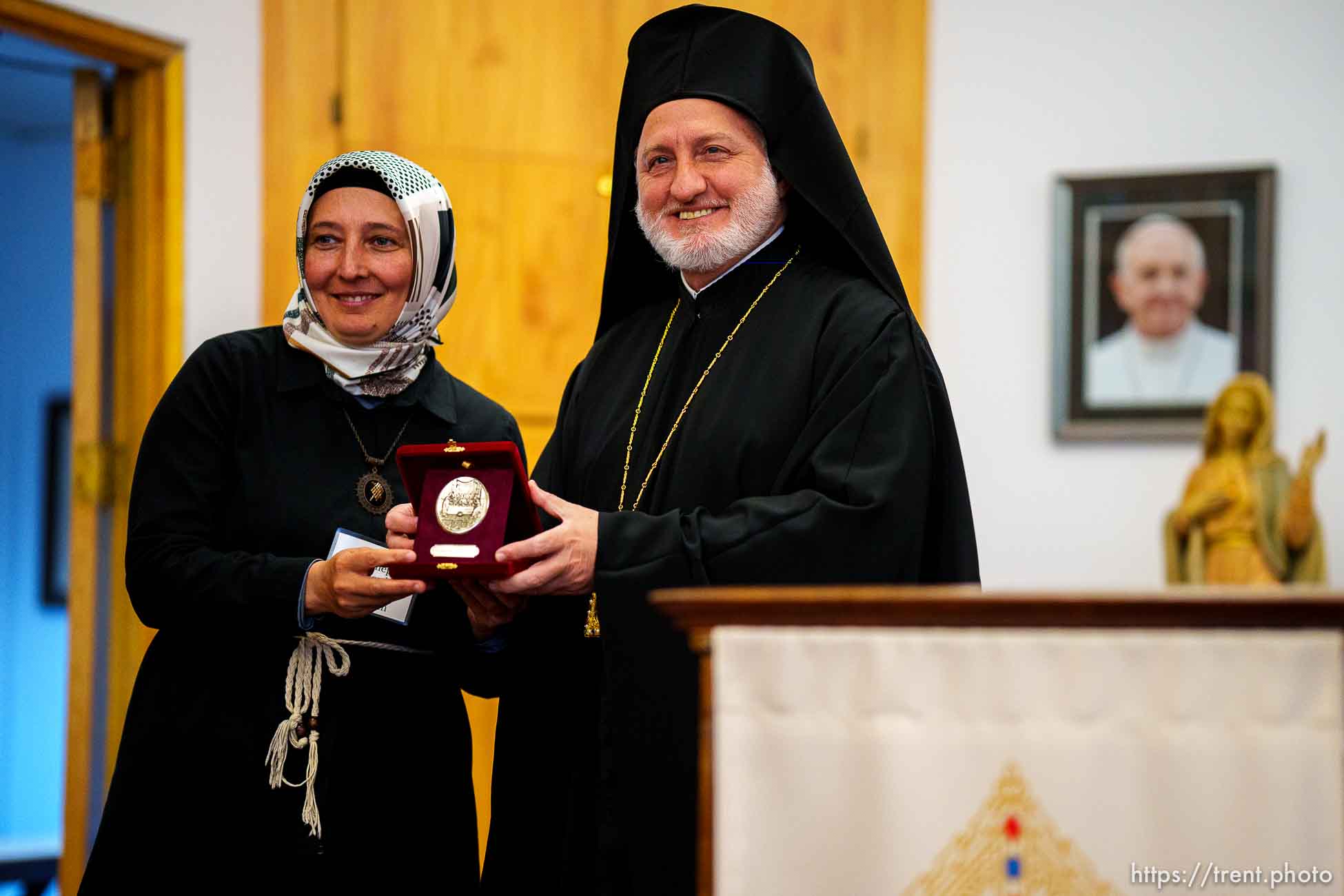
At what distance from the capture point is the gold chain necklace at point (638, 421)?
245 cm

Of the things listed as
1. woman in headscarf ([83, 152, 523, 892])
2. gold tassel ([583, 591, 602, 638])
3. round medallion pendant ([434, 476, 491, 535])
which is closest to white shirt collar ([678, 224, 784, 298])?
woman in headscarf ([83, 152, 523, 892])

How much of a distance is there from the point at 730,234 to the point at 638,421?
1.28 ft

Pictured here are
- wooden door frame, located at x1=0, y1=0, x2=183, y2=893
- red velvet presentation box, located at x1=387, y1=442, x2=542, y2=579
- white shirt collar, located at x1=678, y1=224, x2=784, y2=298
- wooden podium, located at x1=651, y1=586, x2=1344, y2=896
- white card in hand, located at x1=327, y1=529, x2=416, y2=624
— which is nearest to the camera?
wooden podium, located at x1=651, y1=586, x2=1344, y2=896

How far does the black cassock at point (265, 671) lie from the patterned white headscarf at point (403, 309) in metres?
0.05

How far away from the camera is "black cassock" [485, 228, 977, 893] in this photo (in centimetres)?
216

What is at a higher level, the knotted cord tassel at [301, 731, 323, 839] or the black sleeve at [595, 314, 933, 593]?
the black sleeve at [595, 314, 933, 593]

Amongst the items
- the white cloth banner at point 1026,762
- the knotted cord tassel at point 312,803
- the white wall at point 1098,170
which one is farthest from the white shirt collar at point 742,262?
the white wall at point 1098,170

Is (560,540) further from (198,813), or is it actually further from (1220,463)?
(1220,463)

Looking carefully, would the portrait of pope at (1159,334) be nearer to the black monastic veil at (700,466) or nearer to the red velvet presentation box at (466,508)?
the black monastic veil at (700,466)

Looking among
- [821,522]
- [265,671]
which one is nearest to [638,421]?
[821,522]

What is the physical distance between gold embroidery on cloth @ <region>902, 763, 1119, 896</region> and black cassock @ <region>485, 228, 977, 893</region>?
0.66 meters

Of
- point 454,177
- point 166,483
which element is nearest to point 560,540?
point 166,483

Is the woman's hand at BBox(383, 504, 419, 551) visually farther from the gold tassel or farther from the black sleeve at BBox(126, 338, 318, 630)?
the gold tassel

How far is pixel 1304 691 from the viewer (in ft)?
4.78
